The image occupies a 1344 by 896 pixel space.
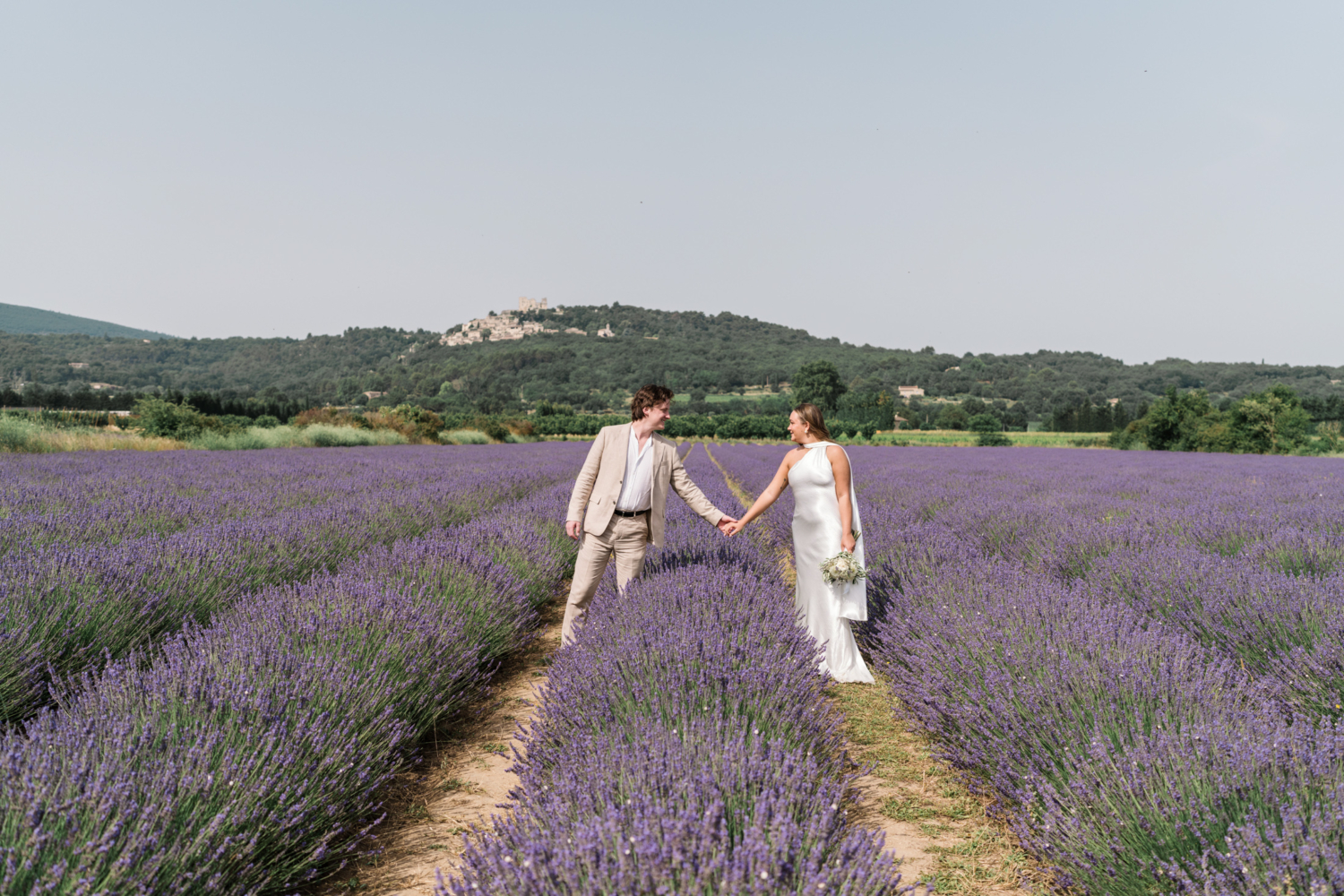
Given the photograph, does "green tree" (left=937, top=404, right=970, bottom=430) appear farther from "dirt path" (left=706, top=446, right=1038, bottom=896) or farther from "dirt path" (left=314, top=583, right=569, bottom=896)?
"dirt path" (left=314, top=583, right=569, bottom=896)

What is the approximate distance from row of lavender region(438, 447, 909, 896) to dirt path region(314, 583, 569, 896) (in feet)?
1.13

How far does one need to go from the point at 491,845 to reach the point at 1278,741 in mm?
1742

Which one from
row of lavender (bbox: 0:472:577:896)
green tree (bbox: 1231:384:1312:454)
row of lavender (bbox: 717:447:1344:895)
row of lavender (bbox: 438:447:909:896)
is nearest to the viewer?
row of lavender (bbox: 438:447:909:896)

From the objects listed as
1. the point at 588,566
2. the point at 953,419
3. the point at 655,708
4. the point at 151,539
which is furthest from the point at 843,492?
the point at 953,419

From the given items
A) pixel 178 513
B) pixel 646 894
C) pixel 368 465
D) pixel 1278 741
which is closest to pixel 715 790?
pixel 646 894

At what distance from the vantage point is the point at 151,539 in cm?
377

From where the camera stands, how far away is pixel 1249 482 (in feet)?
34.7

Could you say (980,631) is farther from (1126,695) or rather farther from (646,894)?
(646,894)

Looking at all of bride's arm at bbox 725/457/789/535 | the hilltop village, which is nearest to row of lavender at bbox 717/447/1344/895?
bride's arm at bbox 725/457/789/535

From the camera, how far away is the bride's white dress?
348 cm

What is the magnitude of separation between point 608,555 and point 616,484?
43 cm

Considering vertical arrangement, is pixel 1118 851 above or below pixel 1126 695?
below

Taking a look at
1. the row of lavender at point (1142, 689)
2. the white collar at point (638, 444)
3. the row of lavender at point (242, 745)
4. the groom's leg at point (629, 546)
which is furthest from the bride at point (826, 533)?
the row of lavender at point (242, 745)

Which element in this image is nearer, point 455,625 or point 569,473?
point 455,625
